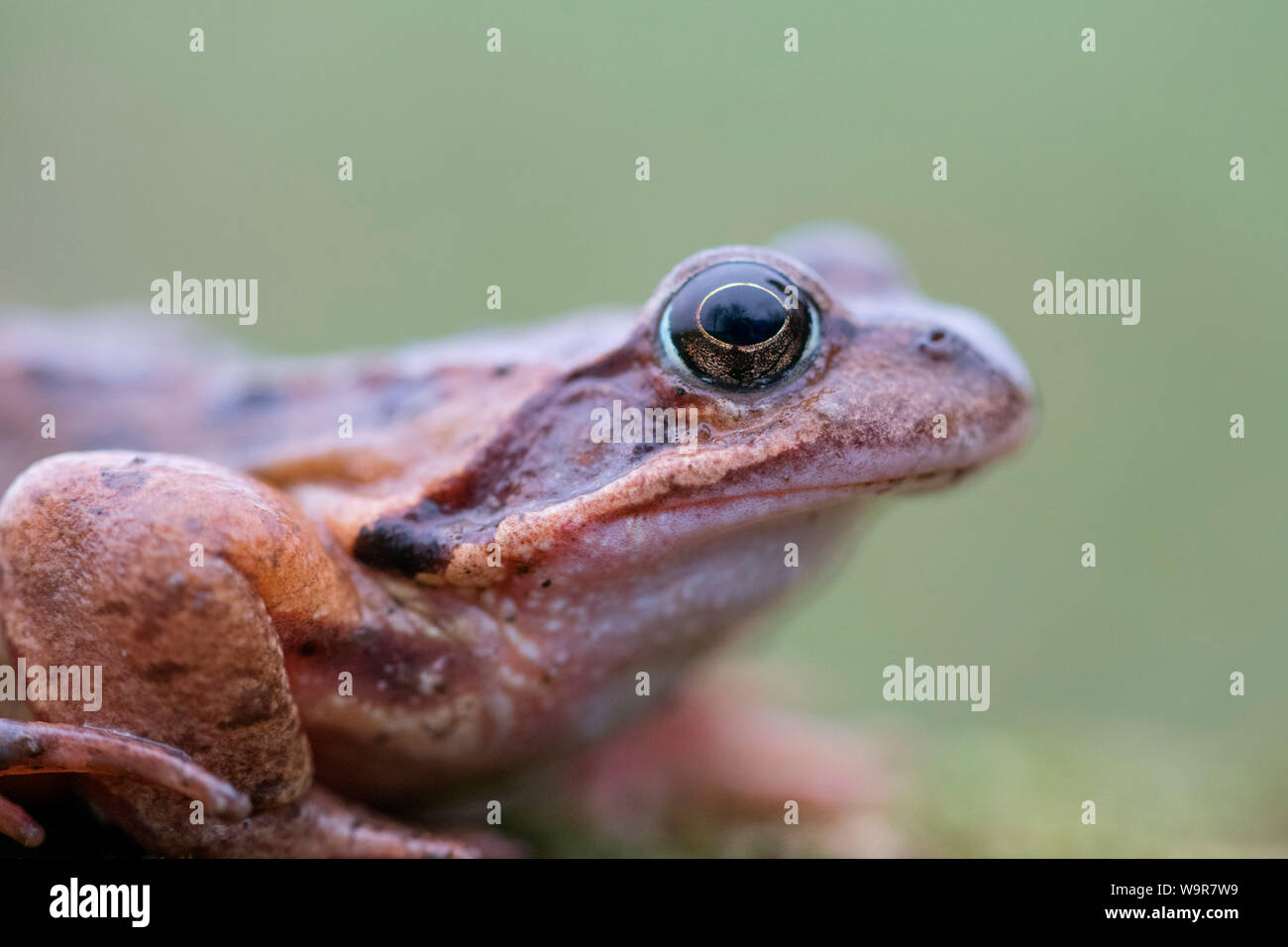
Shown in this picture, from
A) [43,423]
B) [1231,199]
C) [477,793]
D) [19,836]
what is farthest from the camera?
[1231,199]

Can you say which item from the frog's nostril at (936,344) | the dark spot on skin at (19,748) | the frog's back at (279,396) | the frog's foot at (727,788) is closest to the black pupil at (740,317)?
the frog's back at (279,396)

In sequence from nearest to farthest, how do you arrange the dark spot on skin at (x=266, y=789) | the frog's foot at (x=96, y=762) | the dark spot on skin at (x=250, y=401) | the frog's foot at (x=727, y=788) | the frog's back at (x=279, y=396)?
the frog's foot at (x=96, y=762) < the dark spot on skin at (x=266, y=789) < the frog's back at (x=279, y=396) < the dark spot on skin at (x=250, y=401) < the frog's foot at (x=727, y=788)

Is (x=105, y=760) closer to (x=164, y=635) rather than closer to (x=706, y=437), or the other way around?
(x=164, y=635)

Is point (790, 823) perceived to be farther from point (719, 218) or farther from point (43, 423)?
point (719, 218)

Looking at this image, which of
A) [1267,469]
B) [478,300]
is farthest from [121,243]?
[1267,469]

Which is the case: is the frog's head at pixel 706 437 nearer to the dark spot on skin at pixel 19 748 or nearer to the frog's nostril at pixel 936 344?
the frog's nostril at pixel 936 344

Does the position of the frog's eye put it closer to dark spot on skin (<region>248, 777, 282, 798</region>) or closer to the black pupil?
the black pupil

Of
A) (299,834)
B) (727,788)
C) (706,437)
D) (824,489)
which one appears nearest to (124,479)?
(299,834)
